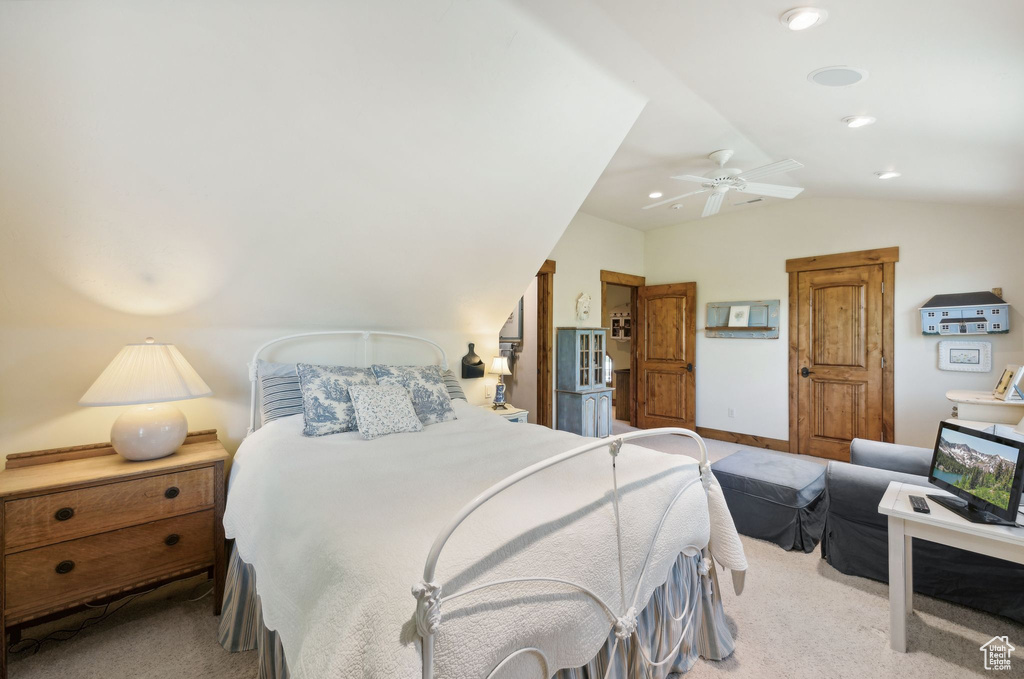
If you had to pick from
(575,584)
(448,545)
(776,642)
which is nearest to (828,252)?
(776,642)

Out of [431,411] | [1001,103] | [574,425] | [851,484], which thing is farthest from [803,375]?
[431,411]

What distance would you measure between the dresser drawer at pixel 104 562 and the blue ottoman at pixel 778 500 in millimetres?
3010

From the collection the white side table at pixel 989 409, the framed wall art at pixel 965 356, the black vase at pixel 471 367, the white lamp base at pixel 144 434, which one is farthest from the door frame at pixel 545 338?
the framed wall art at pixel 965 356

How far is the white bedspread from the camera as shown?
94 cm

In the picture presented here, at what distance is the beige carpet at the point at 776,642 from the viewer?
1715 millimetres

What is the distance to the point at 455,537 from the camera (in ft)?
3.76

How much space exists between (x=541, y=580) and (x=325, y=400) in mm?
1748

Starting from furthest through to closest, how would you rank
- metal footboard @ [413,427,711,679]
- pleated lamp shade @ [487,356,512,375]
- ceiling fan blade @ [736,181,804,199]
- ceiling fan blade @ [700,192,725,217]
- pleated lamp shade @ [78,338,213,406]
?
pleated lamp shade @ [487,356,512,375] < ceiling fan blade @ [700,192,725,217] < ceiling fan blade @ [736,181,804,199] < pleated lamp shade @ [78,338,213,406] < metal footboard @ [413,427,711,679]

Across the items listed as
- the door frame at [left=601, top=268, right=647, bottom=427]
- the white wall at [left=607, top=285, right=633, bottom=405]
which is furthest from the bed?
the white wall at [left=607, top=285, right=633, bottom=405]

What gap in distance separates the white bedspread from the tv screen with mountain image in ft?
3.09

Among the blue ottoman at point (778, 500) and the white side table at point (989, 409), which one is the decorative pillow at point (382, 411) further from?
the white side table at point (989, 409)

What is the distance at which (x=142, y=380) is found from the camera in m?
2.06

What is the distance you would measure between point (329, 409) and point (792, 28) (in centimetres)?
273

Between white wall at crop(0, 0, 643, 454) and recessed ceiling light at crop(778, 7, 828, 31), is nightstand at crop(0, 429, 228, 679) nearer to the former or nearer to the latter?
white wall at crop(0, 0, 643, 454)
